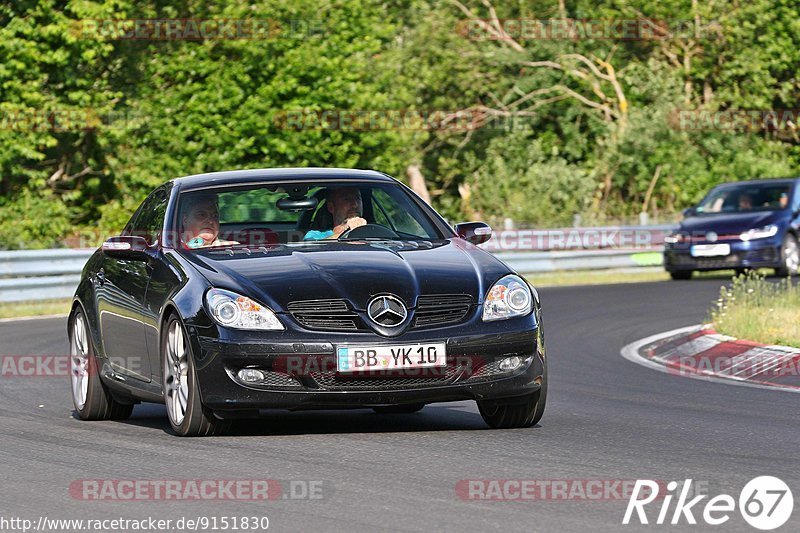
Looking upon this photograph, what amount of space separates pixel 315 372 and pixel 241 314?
485 millimetres

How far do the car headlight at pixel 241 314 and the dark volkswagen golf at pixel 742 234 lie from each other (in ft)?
64.1

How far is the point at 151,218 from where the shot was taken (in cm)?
1084

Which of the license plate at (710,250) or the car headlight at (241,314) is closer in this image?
the car headlight at (241,314)

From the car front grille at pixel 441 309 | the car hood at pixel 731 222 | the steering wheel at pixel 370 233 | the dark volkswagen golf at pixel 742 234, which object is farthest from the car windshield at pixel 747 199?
the car front grille at pixel 441 309

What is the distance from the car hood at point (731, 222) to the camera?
2795 centimetres

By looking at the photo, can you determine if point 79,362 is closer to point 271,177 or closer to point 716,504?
point 271,177

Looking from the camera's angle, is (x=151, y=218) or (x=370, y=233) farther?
(x=151, y=218)

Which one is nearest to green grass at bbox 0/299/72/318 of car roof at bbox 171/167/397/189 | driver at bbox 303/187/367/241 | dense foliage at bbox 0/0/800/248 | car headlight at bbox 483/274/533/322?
dense foliage at bbox 0/0/800/248

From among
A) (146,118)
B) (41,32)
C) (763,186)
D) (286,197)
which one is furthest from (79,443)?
(146,118)

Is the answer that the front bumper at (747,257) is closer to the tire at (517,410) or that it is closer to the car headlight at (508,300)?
the tire at (517,410)

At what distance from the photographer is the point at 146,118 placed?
38.0 meters

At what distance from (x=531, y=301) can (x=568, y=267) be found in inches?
852

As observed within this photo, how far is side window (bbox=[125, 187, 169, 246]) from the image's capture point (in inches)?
415

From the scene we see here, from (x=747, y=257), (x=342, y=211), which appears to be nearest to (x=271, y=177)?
(x=342, y=211)
